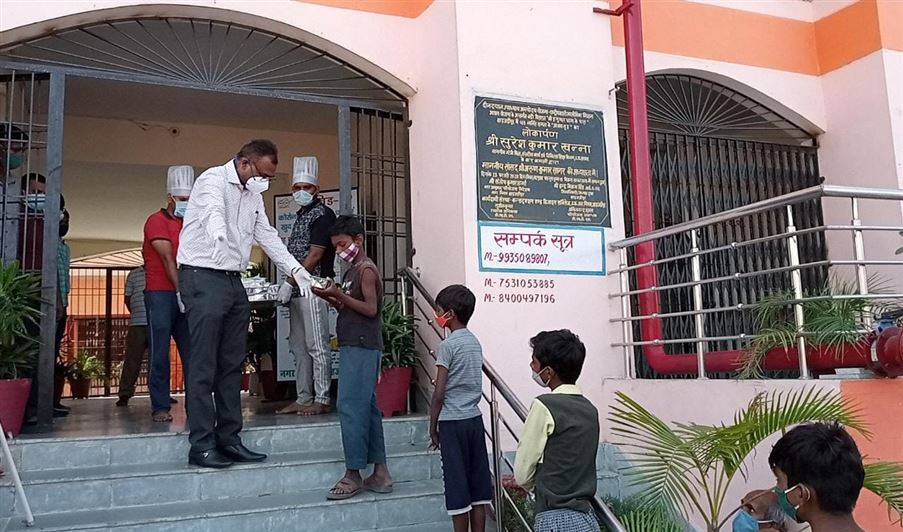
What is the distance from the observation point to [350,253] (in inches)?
170

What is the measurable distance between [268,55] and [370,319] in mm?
3348

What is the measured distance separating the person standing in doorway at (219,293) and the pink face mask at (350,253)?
0.26 metres

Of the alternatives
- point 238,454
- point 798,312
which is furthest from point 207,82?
point 798,312

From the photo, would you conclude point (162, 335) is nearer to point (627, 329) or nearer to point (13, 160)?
point (13, 160)

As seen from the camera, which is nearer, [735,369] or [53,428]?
[735,369]

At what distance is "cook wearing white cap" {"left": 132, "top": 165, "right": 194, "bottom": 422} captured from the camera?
205 inches

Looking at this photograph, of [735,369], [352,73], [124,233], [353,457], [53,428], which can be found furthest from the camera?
[124,233]

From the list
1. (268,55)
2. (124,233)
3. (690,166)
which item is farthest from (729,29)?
(124,233)

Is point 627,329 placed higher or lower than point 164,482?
higher

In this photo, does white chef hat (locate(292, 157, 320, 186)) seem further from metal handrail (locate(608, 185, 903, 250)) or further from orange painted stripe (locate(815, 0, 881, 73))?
orange painted stripe (locate(815, 0, 881, 73))

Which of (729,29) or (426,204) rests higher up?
(729,29)

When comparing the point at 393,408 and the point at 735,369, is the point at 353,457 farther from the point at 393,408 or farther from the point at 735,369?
the point at 735,369

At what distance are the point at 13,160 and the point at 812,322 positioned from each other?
16.6 feet

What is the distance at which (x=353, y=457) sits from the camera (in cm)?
412
